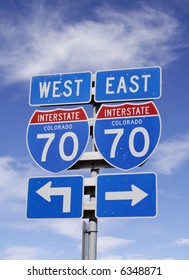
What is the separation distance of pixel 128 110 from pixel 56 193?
1451mm

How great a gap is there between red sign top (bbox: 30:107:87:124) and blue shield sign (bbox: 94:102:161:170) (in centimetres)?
26

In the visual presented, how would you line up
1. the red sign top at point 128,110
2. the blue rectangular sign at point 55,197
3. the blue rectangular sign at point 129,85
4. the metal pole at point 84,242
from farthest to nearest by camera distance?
the blue rectangular sign at point 129,85 → the red sign top at point 128,110 → the blue rectangular sign at point 55,197 → the metal pole at point 84,242

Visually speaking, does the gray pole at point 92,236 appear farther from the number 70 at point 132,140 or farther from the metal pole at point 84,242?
the number 70 at point 132,140

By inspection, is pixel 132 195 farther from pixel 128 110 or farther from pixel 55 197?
pixel 128 110

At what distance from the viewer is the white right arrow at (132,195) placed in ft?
22.1

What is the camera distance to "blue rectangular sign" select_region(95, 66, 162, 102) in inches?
290

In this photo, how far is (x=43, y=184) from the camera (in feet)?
23.4

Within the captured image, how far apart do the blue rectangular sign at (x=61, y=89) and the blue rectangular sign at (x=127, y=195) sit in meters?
1.27

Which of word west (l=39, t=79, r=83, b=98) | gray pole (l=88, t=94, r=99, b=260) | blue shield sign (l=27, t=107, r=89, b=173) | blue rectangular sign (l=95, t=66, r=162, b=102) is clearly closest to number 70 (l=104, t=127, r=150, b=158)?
blue shield sign (l=27, t=107, r=89, b=173)

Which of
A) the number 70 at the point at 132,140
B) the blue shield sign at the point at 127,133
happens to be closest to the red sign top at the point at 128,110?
the blue shield sign at the point at 127,133

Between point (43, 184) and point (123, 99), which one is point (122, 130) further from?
point (43, 184)

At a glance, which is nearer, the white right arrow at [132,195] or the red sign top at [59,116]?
the white right arrow at [132,195]

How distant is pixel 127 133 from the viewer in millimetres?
7102
